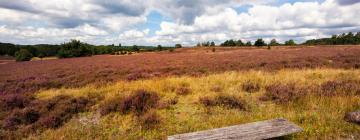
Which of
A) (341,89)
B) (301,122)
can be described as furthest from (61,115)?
(341,89)

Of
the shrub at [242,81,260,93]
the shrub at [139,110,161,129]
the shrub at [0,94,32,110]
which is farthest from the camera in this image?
the shrub at [242,81,260,93]

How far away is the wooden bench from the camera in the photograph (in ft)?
12.0

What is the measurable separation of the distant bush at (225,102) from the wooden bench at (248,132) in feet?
6.11

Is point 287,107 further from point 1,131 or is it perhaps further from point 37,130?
point 1,131

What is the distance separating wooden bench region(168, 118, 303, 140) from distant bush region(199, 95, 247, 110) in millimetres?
1861

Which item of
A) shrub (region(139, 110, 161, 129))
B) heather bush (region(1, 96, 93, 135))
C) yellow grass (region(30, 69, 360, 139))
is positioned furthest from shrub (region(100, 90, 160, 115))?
heather bush (region(1, 96, 93, 135))

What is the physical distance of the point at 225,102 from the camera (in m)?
6.24

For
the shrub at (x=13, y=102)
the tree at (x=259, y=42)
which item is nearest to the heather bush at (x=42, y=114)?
the shrub at (x=13, y=102)

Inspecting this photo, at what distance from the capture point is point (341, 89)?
6.82 m

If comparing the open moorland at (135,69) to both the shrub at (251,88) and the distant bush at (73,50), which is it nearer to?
the shrub at (251,88)

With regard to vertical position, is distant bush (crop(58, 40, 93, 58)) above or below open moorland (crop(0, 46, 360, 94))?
above

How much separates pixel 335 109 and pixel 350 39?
141 m

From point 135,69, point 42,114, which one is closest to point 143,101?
point 42,114

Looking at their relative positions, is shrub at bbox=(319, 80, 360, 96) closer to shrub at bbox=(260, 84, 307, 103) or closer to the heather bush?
shrub at bbox=(260, 84, 307, 103)
